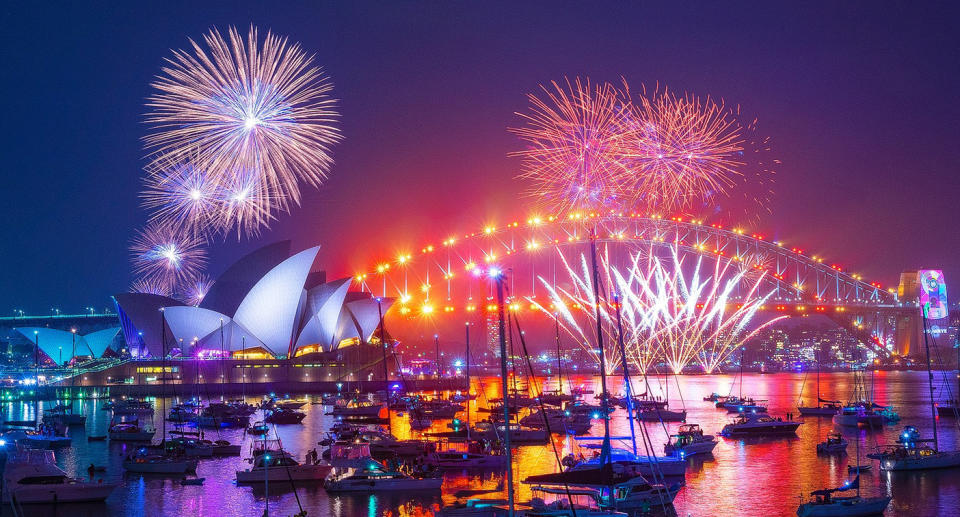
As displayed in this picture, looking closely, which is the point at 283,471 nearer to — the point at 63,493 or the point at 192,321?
the point at 63,493

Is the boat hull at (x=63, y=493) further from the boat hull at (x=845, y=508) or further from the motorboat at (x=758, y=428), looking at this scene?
the motorboat at (x=758, y=428)

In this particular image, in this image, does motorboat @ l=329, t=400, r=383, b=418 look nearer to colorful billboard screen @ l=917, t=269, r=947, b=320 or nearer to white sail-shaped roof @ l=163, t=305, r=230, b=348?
white sail-shaped roof @ l=163, t=305, r=230, b=348

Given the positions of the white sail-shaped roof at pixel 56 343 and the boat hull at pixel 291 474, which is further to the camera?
the white sail-shaped roof at pixel 56 343

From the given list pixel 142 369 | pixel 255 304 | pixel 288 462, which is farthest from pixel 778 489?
pixel 142 369

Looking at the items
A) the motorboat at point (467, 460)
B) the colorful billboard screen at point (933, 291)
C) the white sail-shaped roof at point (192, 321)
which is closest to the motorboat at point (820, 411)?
the motorboat at point (467, 460)

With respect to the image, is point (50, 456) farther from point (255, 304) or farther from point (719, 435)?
point (255, 304)

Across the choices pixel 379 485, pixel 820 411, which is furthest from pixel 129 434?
pixel 820 411
